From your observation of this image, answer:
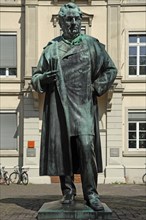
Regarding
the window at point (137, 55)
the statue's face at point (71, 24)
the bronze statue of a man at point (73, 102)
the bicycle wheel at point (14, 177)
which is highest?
the window at point (137, 55)

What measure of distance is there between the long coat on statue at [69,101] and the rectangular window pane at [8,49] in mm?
21475

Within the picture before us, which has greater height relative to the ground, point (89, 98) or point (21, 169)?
point (89, 98)

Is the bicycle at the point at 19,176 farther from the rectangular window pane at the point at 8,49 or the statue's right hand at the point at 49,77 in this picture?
the statue's right hand at the point at 49,77

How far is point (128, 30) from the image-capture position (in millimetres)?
26562

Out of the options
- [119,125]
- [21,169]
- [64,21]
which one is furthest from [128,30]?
[64,21]

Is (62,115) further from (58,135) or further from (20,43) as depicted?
(20,43)

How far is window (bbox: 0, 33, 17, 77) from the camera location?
2670 cm

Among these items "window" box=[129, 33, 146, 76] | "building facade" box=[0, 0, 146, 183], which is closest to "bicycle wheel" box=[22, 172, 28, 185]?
"building facade" box=[0, 0, 146, 183]

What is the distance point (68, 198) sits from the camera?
223 inches

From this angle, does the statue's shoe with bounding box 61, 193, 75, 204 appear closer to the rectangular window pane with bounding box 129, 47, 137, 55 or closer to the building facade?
the building facade

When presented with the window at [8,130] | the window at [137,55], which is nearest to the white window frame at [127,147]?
the window at [137,55]

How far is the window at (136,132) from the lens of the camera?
2655 cm

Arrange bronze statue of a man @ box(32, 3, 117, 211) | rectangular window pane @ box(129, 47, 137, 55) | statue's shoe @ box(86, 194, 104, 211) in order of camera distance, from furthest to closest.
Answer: rectangular window pane @ box(129, 47, 137, 55) < bronze statue of a man @ box(32, 3, 117, 211) < statue's shoe @ box(86, 194, 104, 211)

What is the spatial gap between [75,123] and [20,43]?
21855mm
